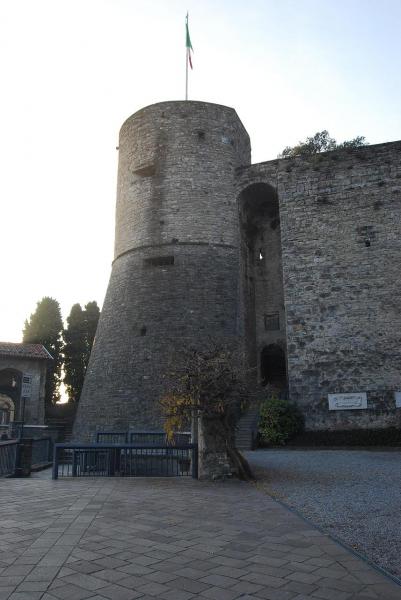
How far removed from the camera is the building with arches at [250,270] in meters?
13.9

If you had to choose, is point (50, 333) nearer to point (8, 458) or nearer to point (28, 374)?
point (28, 374)

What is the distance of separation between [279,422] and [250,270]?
28.2ft

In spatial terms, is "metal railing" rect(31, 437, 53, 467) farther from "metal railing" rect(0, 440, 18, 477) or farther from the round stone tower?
the round stone tower

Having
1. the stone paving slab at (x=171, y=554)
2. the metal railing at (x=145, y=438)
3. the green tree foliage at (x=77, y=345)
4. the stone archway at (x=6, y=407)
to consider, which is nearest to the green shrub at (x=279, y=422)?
the metal railing at (x=145, y=438)

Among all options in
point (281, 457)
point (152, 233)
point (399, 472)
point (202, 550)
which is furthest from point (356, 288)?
point (202, 550)

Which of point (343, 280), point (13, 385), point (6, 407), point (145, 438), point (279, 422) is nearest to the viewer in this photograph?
point (279, 422)

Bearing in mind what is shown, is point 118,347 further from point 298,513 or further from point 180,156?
point 298,513

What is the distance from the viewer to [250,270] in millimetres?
20641

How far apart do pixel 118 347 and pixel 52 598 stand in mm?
16718

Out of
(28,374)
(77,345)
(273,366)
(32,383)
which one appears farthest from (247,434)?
(77,345)

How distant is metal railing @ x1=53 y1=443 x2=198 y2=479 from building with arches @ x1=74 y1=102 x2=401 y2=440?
4.52 m

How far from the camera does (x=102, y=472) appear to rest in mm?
9414

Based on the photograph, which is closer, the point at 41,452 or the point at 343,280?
the point at 41,452

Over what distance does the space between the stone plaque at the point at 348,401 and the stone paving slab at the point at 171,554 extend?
8360 millimetres
